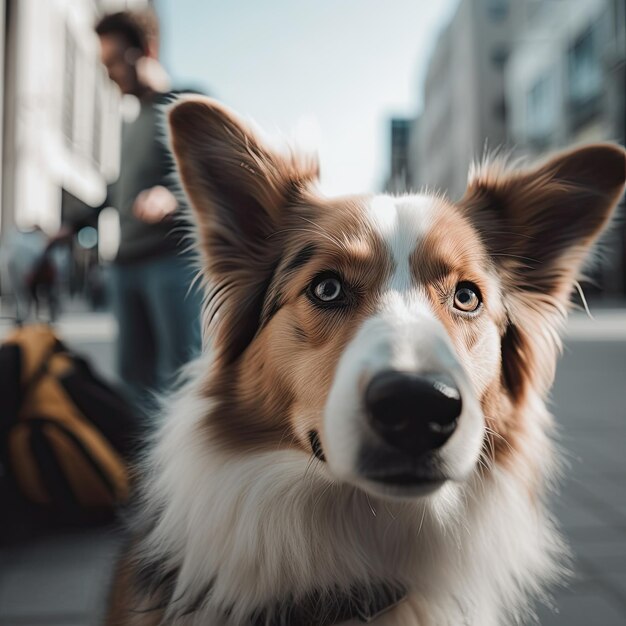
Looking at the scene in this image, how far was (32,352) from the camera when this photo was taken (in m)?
3.63

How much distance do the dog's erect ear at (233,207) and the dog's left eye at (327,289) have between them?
28 centimetres

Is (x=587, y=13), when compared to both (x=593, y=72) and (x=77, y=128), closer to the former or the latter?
(x=593, y=72)

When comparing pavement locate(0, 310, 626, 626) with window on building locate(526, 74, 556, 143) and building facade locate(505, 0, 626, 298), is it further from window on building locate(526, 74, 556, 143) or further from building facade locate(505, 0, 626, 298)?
window on building locate(526, 74, 556, 143)

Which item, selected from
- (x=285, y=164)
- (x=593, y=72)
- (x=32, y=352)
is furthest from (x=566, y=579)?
(x=593, y=72)

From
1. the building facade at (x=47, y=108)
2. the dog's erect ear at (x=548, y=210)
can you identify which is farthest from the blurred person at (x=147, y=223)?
the building facade at (x=47, y=108)

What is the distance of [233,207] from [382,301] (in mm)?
704

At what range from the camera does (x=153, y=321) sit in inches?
155

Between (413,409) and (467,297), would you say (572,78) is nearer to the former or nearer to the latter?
(467,297)

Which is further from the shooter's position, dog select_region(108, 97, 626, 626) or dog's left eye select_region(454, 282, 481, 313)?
dog's left eye select_region(454, 282, 481, 313)

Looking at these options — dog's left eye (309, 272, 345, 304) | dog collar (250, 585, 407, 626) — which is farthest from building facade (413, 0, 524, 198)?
dog collar (250, 585, 407, 626)

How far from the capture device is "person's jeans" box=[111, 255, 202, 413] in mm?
3568

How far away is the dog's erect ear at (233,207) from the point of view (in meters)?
2.14

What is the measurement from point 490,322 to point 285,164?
2.96 feet

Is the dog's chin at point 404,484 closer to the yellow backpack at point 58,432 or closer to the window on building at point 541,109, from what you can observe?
the yellow backpack at point 58,432
